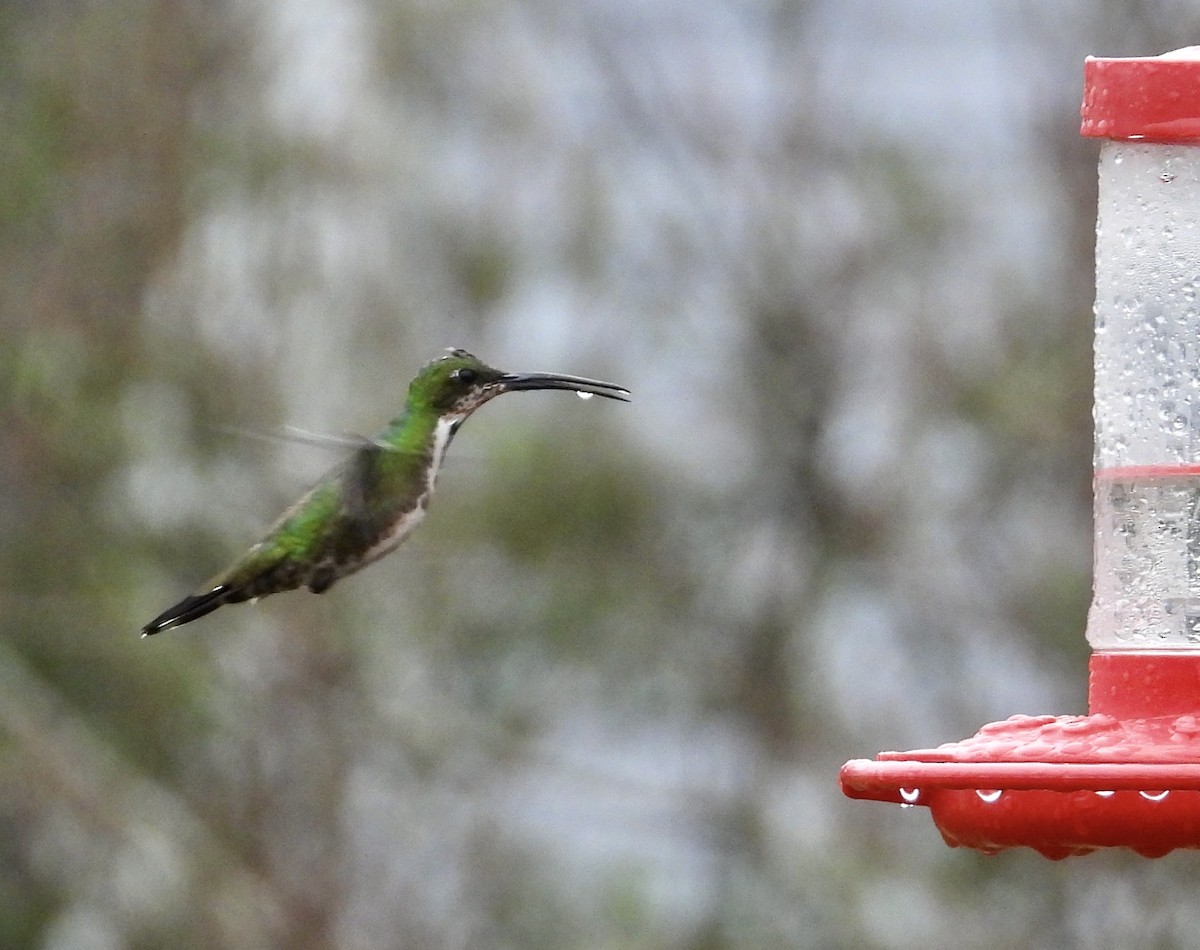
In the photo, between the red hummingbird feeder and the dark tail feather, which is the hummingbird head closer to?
the dark tail feather

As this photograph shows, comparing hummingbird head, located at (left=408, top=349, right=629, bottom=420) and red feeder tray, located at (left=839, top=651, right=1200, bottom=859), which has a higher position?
hummingbird head, located at (left=408, top=349, right=629, bottom=420)

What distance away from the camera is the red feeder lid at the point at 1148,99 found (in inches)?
112

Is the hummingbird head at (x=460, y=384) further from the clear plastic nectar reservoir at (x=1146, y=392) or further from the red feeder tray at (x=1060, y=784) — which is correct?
the red feeder tray at (x=1060, y=784)

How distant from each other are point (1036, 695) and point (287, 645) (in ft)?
11.1

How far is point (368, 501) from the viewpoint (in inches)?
149

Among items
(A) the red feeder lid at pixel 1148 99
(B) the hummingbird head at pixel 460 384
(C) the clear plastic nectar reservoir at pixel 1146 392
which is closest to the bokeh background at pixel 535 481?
(B) the hummingbird head at pixel 460 384

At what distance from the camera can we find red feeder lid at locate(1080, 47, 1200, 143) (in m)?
2.86

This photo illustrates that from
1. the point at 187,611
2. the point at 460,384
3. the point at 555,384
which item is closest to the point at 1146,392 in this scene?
the point at 555,384

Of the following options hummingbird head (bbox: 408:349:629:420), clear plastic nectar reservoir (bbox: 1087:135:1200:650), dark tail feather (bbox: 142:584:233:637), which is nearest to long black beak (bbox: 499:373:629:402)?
hummingbird head (bbox: 408:349:629:420)

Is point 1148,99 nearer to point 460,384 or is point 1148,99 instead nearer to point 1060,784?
point 1060,784

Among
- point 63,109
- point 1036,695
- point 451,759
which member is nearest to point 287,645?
point 451,759

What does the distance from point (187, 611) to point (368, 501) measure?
1.25 feet

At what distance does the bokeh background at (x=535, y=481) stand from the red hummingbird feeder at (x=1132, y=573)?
5.47 meters

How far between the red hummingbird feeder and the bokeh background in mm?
5467
